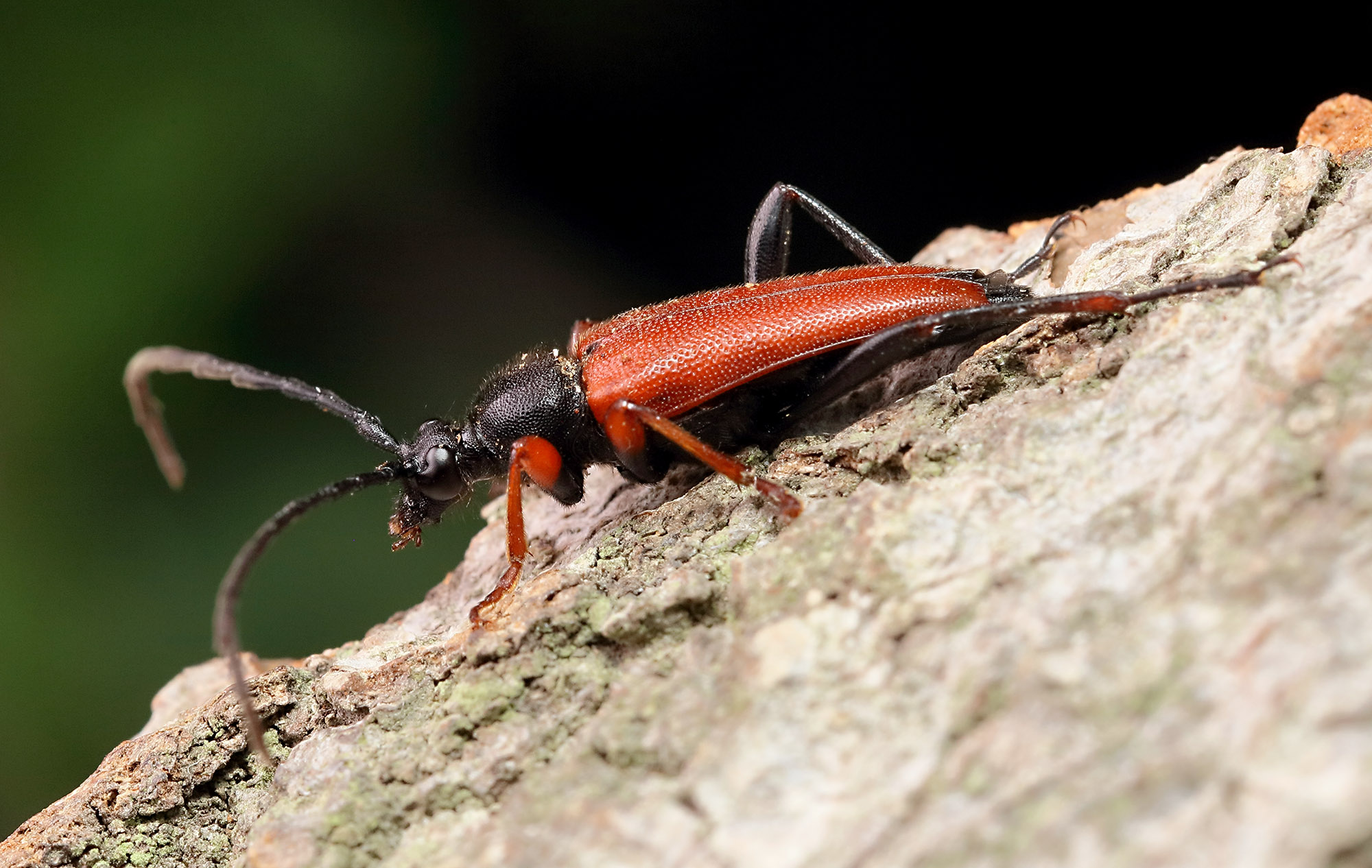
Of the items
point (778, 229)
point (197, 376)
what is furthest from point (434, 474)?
point (778, 229)

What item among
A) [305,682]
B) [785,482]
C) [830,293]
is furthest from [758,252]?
[305,682]

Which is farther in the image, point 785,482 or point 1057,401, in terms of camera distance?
point 785,482

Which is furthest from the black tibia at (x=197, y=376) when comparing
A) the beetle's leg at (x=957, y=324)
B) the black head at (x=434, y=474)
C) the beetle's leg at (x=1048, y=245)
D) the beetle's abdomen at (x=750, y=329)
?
the beetle's leg at (x=1048, y=245)

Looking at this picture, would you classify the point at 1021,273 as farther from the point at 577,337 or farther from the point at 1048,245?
the point at 577,337

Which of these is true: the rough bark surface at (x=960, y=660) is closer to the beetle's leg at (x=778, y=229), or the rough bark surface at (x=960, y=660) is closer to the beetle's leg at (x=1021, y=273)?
the beetle's leg at (x=1021, y=273)

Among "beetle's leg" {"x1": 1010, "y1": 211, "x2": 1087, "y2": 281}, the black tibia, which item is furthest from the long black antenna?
"beetle's leg" {"x1": 1010, "y1": 211, "x2": 1087, "y2": 281}

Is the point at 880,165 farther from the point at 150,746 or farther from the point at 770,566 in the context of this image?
the point at 150,746
